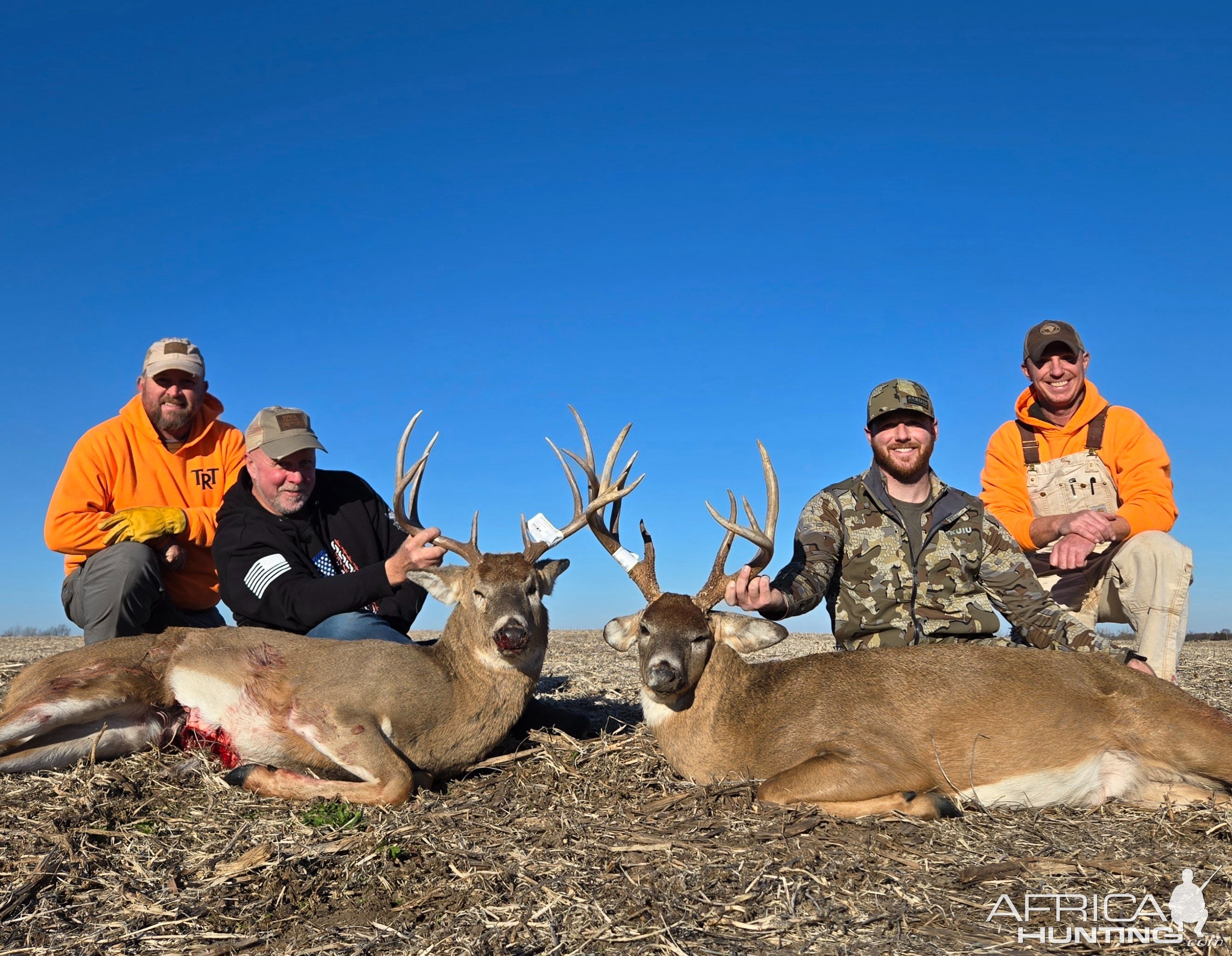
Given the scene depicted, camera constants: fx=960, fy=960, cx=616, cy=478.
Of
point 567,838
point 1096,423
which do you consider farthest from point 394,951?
point 1096,423

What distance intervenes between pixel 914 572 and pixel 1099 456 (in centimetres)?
218

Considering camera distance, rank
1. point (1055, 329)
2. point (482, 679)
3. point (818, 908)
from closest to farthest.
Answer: point (818, 908) → point (482, 679) → point (1055, 329)

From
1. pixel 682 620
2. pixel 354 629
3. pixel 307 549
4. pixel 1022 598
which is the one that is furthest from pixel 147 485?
pixel 1022 598

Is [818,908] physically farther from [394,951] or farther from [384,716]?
[384,716]

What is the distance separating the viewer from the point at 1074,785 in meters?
4.47

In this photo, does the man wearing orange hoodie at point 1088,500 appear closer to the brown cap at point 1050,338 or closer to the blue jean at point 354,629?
the brown cap at point 1050,338

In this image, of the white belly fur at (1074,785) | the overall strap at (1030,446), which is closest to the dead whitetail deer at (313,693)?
the white belly fur at (1074,785)

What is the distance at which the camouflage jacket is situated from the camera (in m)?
6.02

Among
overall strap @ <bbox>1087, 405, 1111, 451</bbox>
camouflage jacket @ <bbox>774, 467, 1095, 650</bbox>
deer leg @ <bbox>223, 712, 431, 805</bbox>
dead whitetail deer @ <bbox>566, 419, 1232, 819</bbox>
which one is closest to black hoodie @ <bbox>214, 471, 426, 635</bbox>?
deer leg @ <bbox>223, 712, 431, 805</bbox>

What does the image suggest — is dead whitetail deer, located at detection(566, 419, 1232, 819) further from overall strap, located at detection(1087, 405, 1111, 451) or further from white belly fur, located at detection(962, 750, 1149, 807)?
overall strap, located at detection(1087, 405, 1111, 451)

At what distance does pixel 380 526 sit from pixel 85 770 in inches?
97.1

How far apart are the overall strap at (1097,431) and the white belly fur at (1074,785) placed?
3349mm

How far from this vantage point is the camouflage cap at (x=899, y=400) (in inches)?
241

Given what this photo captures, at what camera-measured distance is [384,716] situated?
4863 mm
